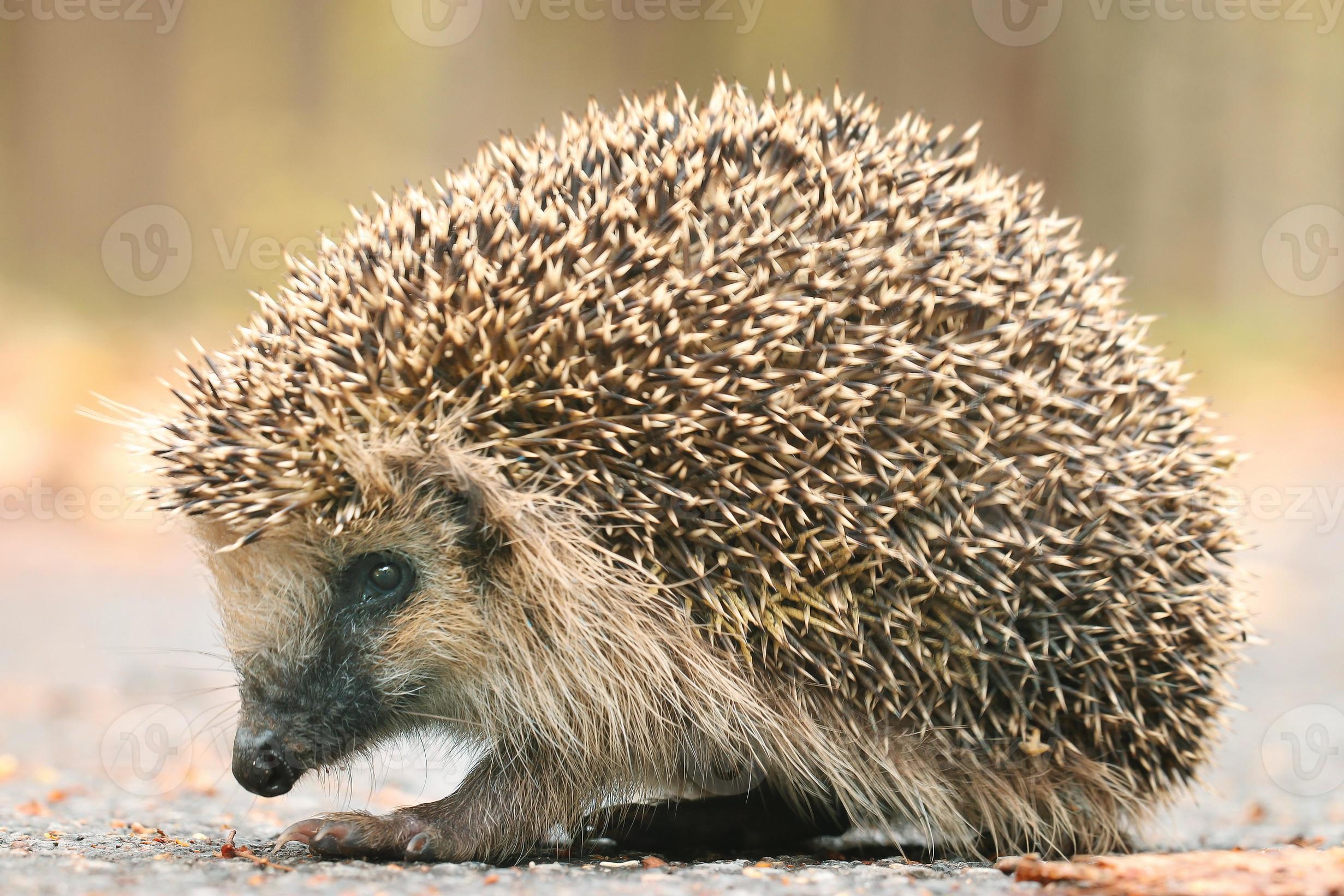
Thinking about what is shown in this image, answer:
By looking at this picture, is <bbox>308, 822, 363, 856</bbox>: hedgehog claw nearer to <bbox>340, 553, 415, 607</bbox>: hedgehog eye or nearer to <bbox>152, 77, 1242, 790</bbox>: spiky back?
<bbox>340, 553, 415, 607</bbox>: hedgehog eye

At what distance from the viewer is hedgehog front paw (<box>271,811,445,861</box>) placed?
474 centimetres

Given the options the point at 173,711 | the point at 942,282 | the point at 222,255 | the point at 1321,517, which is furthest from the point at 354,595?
the point at 222,255

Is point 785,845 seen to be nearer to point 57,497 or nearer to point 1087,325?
point 1087,325

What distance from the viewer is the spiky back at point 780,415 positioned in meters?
4.67

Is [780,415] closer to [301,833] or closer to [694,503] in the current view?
[694,503]

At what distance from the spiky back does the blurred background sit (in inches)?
305

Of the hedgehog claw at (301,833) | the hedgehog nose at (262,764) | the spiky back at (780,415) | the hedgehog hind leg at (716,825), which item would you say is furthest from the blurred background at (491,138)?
the spiky back at (780,415)

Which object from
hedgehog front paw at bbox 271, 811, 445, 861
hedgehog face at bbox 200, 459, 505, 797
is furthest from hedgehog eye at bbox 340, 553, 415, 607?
hedgehog front paw at bbox 271, 811, 445, 861

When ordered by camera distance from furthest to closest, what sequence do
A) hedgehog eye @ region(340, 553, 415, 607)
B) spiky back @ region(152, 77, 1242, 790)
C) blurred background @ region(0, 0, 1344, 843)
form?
1. blurred background @ region(0, 0, 1344, 843)
2. hedgehog eye @ region(340, 553, 415, 607)
3. spiky back @ region(152, 77, 1242, 790)

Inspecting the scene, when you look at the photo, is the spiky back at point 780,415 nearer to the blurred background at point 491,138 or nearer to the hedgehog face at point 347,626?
the hedgehog face at point 347,626

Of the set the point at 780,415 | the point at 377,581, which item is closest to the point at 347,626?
the point at 377,581

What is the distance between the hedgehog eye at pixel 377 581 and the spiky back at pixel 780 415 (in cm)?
23

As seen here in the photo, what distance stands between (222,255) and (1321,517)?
1518cm

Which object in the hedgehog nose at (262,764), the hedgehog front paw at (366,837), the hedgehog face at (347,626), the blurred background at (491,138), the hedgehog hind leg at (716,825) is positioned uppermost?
the blurred background at (491,138)
